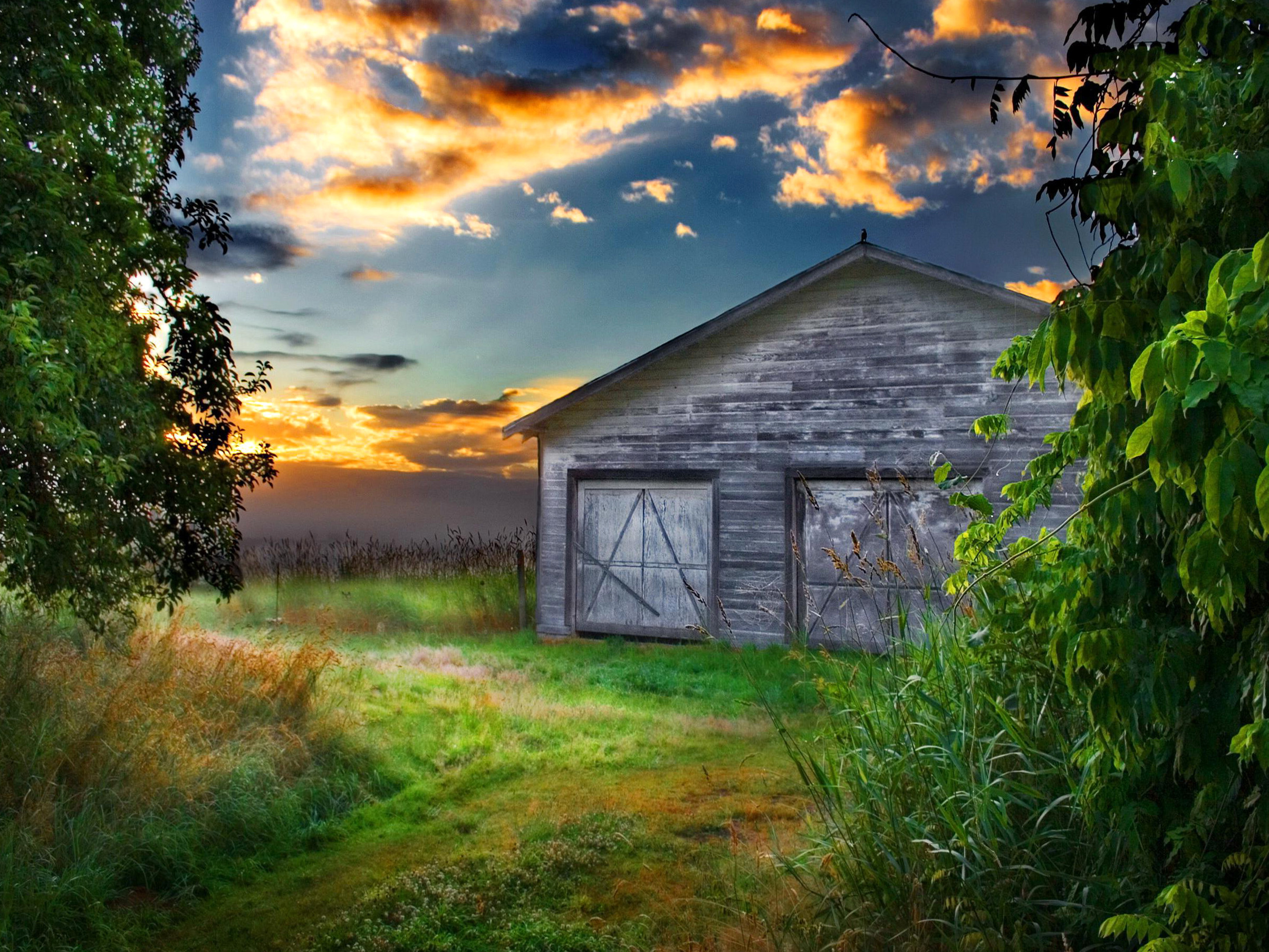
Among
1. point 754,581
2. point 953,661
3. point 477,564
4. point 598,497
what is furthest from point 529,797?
point 477,564

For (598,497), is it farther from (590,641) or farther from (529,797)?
(529,797)

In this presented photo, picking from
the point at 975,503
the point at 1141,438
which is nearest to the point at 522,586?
the point at 975,503

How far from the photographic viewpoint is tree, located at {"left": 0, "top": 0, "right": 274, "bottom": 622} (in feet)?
18.8

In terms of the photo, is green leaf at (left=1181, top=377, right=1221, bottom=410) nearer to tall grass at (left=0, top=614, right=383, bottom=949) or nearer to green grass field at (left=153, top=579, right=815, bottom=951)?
green grass field at (left=153, top=579, right=815, bottom=951)

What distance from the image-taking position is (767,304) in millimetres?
12984

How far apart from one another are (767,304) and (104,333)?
8694mm

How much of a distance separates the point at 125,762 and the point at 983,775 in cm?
515

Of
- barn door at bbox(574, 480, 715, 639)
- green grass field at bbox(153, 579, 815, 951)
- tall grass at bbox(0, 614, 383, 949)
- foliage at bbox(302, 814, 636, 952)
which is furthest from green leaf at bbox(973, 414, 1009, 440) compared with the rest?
barn door at bbox(574, 480, 715, 639)

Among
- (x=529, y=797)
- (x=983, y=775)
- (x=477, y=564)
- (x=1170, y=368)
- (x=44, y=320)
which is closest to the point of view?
(x=1170, y=368)

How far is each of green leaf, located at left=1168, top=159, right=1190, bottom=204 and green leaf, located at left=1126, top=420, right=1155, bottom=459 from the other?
0.85 m

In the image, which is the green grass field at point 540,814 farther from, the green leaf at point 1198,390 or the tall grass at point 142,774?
the green leaf at point 1198,390

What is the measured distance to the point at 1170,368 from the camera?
2.18 meters

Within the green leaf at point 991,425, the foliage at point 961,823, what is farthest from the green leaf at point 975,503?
the foliage at point 961,823

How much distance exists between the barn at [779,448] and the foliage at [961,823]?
263 inches
